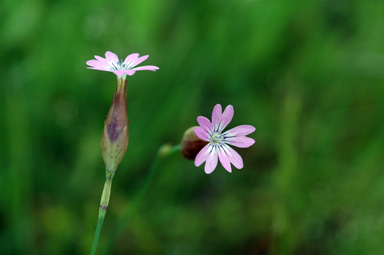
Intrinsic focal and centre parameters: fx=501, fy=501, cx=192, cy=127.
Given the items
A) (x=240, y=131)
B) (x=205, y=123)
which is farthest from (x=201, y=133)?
(x=240, y=131)

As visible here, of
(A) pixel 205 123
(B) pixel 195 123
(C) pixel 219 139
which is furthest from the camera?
(B) pixel 195 123

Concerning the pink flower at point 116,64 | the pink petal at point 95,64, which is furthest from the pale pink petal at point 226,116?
the pink petal at point 95,64

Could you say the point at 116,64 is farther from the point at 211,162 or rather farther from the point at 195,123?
the point at 195,123

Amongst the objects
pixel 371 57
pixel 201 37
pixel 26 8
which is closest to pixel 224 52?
pixel 201 37

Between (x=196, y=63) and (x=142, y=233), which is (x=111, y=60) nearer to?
(x=142, y=233)

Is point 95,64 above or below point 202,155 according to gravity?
above
